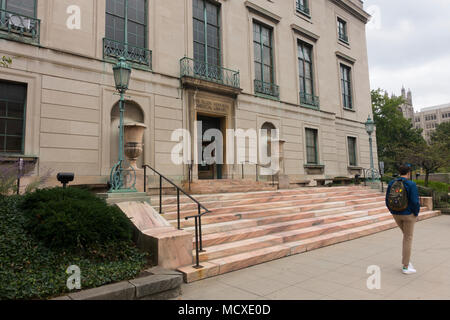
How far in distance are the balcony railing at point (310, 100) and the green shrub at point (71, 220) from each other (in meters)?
16.0

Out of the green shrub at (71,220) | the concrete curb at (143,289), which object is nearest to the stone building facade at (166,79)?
the green shrub at (71,220)

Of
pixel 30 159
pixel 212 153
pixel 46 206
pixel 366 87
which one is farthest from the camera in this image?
pixel 366 87

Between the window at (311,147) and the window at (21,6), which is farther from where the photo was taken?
the window at (311,147)

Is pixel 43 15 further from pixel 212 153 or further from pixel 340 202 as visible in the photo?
pixel 340 202

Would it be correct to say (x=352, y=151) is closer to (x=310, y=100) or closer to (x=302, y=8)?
(x=310, y=100)

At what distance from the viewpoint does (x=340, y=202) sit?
12.0 m

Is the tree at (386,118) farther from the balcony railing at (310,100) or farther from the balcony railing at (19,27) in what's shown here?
the balcony railing at (19,27)

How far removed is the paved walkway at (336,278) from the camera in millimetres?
4508

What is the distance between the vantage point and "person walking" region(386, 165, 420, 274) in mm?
5422

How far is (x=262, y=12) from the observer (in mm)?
17156

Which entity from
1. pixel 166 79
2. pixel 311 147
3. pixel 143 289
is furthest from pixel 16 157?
pixel 311 147

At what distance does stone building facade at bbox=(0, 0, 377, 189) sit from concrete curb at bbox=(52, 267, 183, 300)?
266 inches
